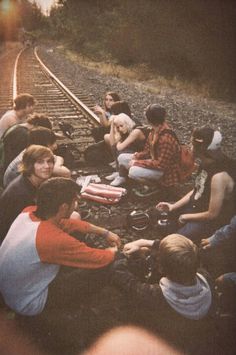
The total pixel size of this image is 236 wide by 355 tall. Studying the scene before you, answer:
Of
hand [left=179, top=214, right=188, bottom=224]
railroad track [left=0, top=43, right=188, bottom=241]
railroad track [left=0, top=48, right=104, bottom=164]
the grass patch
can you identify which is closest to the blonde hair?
railroad track [left=0, top=43, right=188, bottom=241]

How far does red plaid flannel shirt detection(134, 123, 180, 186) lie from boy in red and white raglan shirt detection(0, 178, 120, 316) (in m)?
1.22

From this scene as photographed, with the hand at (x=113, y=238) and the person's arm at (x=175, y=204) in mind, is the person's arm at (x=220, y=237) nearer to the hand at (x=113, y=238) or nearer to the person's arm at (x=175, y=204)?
the person's arm at (x=175, y=204)

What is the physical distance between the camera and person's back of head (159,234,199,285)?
2.96m

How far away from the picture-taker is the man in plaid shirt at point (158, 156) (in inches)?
156

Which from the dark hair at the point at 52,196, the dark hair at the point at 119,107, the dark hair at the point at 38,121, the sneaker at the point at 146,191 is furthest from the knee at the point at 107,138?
the dark hair at the point at 52,196

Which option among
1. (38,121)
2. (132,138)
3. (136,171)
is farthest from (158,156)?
(38,121)

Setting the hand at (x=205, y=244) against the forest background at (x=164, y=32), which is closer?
the hand at (x=205, y=244)

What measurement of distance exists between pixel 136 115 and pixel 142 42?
1853mm

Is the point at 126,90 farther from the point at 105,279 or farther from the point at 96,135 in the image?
the point at 105,279

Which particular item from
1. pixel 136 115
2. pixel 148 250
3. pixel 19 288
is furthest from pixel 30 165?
pixel 136 115

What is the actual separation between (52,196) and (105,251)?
23.4 inches

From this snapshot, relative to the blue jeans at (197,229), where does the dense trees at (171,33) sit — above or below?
above

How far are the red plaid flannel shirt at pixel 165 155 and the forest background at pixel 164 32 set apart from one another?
1547mm

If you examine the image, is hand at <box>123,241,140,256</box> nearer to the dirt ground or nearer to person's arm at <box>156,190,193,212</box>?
the dirt ground
